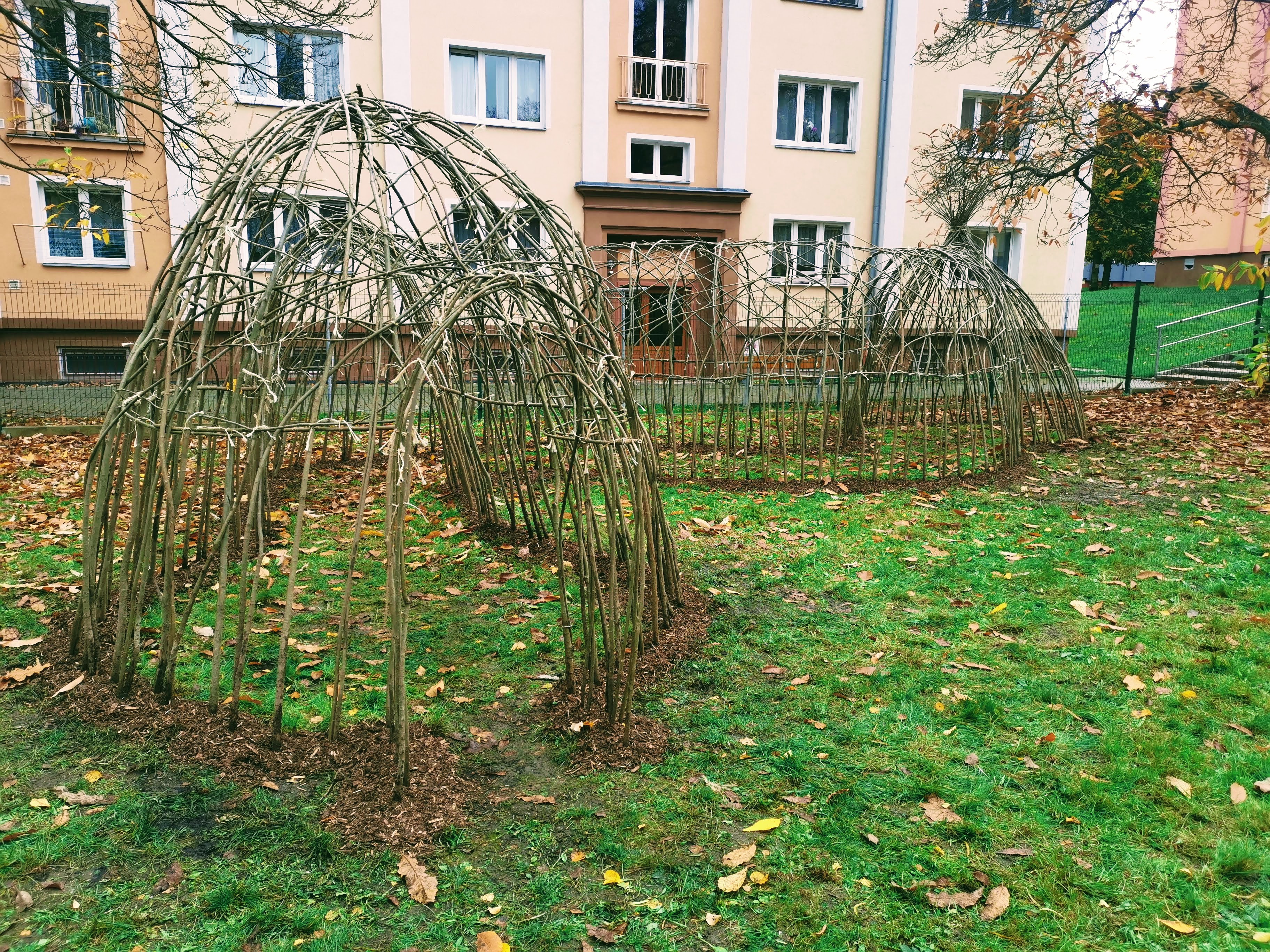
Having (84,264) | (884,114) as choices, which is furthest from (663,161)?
(84,264)

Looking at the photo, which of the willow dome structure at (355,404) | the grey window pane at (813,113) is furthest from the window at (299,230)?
the grey window pane at (813,113)

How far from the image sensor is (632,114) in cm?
1677

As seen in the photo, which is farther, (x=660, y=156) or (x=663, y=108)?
(x=660, y=156)

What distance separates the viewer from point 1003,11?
14.3 metres

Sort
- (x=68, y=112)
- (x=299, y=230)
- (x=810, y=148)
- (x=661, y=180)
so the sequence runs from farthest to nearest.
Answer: (x=810, y=148) < (x=661, y=180) < (x=68, y=112) < (x=299, y=230)

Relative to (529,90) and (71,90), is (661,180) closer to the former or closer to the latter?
(529,90)

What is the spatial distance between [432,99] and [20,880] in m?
15.3

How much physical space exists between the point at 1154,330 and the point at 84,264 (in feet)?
72.8

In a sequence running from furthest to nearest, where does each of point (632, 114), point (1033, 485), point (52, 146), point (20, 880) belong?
point (632, 114) < point (52, 146) < point (1033, 485) < point (20, 880)

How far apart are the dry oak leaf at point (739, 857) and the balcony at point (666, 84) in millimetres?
16235

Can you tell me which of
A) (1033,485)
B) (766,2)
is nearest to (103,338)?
(766,2)

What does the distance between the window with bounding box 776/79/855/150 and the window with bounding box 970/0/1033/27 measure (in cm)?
289

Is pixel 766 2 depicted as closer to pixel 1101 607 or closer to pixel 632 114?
pixel 632 114

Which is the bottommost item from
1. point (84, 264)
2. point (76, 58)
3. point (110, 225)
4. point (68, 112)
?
point (84, 264)
